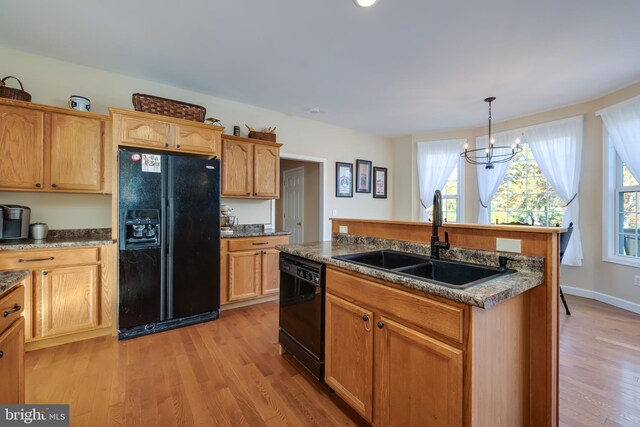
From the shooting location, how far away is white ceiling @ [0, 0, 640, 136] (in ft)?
6.57

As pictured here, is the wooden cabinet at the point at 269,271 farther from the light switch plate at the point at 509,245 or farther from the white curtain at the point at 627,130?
the white curtain at the point at 627,130

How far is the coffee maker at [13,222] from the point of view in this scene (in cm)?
235

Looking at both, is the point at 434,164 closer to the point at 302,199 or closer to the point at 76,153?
the point at 302,199

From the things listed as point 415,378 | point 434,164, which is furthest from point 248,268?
point 434,164

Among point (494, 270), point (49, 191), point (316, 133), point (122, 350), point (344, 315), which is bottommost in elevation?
point (122, 350)

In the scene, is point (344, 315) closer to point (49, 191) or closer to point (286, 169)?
point (49, 191)

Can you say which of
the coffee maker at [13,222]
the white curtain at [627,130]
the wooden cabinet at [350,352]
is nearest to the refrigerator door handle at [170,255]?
the coffee maker at [13,222]

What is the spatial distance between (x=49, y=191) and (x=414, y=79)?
3.80 metres

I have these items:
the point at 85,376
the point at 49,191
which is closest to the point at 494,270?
the point at 85,376

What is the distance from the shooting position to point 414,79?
3.07 metres

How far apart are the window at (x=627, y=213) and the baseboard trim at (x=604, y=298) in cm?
55

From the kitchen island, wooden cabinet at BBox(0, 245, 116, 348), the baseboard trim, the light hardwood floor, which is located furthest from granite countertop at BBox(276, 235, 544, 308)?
the baseboard trim

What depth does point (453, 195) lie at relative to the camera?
16.7ft

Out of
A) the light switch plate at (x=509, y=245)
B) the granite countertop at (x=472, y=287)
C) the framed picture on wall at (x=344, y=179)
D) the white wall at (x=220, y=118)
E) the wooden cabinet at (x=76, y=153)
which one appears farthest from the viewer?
the framed picture on wall at (x=344, y=179)
